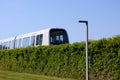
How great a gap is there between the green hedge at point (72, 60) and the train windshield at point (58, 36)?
2546 millimetres

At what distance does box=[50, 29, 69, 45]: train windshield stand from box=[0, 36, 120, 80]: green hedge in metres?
2.55

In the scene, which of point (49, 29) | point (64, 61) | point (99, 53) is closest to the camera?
point (99, 53)

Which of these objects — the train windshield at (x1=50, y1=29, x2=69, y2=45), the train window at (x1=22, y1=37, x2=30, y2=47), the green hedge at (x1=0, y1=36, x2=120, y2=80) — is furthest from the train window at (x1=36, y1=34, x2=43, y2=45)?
the train window at (x1=22, y1=37, x2=30, y2=47)

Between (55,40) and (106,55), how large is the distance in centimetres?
1245

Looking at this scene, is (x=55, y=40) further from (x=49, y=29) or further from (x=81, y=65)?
(x=81, y=65)

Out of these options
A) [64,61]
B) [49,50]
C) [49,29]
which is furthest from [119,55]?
[49,29]

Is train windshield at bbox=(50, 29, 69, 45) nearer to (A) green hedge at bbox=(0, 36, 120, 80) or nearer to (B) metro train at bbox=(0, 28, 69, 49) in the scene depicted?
(B) metro train at bbox=(0, 28, 69, 49)

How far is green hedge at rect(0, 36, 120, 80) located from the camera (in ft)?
70.0

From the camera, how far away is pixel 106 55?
71.4 feet

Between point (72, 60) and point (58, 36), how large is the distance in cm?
899

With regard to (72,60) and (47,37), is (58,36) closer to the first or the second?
(47,37)

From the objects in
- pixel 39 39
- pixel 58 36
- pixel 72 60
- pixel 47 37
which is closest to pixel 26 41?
pixel 39 39

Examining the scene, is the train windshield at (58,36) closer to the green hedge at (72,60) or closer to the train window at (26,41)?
the green hedge at (72,60)

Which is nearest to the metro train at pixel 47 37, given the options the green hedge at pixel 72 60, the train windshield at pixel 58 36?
the train windshield at pixel 58 36
